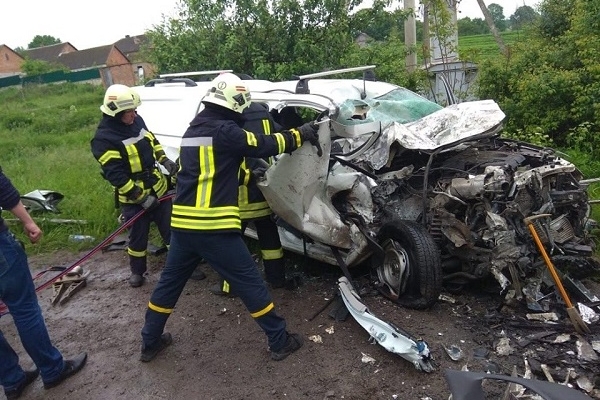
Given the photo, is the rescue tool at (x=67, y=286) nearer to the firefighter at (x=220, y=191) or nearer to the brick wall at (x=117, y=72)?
the firefighter at (x=220, y=191)

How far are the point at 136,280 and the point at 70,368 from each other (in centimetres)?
142

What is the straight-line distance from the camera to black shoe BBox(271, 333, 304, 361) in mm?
3518

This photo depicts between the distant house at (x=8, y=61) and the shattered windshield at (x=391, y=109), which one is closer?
the shattered windshield at (x=391, y=109)

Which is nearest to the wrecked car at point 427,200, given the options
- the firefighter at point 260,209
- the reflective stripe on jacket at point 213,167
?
the firefighter at point 260,209

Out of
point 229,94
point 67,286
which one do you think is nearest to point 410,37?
point 229,94

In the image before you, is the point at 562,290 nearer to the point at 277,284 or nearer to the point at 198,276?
the point at 277,284

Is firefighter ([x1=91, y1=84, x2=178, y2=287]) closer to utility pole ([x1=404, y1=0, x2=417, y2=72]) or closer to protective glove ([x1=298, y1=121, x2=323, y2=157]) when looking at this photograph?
protective glove ([x1=298, y1=121, x2=323, y2=157])

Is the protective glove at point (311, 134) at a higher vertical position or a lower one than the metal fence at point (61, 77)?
lower

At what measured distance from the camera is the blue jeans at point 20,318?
312 centimetres

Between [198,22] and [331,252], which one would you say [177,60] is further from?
[331,252]

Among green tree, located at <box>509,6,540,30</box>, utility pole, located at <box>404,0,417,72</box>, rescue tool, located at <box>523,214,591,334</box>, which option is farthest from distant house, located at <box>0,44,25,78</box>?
rescue tool, located at <box>523,214,591,334</box>

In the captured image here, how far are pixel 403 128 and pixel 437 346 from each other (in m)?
1.68

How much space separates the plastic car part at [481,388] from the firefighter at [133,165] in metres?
3.21

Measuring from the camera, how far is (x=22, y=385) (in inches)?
136
